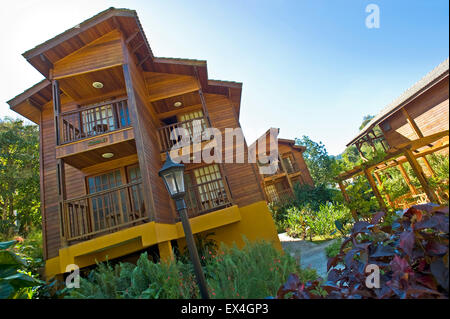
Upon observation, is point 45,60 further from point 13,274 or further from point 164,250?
point 164,250

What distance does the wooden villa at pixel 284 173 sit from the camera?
1827 cm

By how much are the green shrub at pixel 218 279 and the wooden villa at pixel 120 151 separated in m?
1.36

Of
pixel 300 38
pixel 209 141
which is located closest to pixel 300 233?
pixel 209 141

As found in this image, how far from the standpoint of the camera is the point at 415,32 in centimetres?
238

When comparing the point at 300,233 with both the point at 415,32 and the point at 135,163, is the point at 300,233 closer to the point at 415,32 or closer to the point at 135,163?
the point at 135,163

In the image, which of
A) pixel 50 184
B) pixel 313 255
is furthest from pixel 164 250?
pixel 50 184

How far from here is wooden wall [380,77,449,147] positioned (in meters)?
4.59

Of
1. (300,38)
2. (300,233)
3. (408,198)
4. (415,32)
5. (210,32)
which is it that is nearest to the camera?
(415,32)

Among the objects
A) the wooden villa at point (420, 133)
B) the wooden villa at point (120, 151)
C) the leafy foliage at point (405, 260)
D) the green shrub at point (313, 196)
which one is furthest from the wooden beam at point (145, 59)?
Answer: the green shrub at point (313, 196)

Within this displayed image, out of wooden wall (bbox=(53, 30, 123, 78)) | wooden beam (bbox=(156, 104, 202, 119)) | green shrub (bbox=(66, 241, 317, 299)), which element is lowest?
green shrub (bbox=(66, 241, 317, 299))

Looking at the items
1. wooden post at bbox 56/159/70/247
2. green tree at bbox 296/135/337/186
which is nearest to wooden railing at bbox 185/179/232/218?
wooden post at bbox 56/159/70/247

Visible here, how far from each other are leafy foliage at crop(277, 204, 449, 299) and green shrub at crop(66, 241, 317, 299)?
104 cm

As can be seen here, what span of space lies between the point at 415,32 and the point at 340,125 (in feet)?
7.46

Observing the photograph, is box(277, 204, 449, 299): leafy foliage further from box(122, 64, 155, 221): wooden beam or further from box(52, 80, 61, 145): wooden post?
box(52, 80, 61, 145): wooden post
